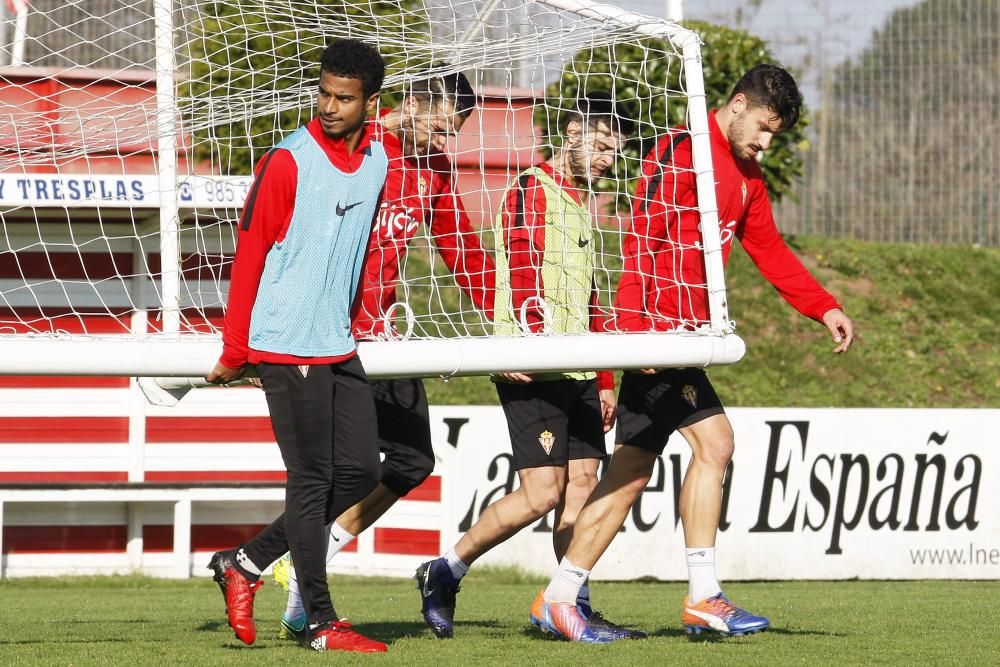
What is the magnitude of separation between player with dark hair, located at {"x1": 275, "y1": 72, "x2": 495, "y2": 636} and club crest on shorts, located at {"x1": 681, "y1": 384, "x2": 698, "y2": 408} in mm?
992

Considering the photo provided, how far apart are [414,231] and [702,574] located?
1.84 metres

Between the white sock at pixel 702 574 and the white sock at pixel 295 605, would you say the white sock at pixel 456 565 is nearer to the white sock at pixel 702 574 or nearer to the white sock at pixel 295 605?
the white sock at pixel 295 605

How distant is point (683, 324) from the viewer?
5266mm

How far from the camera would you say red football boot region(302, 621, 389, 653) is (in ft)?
15.4

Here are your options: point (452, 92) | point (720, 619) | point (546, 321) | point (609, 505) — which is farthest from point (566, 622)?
point (452, 92)

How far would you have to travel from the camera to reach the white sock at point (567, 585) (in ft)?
17.4

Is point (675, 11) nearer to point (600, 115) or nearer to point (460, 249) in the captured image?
point (600, 115)

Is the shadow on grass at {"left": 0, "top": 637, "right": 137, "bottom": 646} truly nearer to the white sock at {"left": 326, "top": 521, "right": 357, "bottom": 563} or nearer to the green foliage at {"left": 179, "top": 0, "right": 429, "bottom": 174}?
the white sock at {"left": 326, "top": 521, "right": 357, "bottom": 563}

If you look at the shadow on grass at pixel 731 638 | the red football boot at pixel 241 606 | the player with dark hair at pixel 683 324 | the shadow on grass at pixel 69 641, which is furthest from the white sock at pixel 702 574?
the shadow on grass at pixel 69 641

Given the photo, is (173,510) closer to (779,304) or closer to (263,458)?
(263,458)

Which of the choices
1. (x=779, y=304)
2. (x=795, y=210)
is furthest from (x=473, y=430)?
(x=795, y=210)

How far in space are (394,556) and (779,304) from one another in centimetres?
679

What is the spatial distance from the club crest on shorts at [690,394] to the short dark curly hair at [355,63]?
1.64 metres

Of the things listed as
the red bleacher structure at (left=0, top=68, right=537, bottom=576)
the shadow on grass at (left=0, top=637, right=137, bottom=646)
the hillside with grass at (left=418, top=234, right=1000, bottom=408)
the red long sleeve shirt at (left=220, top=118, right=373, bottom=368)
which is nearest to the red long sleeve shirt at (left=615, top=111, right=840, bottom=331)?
the red long sleeve shirt at (left=220, top=118, right=373, bottom=368)
